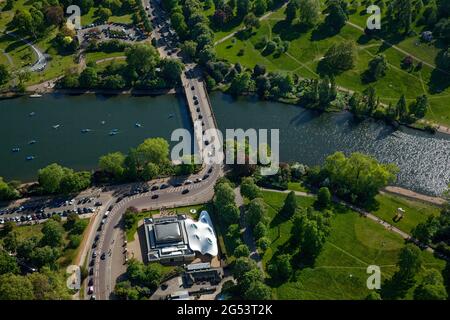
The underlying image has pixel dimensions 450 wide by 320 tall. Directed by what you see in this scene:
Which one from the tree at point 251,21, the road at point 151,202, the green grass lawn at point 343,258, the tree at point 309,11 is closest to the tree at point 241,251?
the green grass lawn at point 343,258

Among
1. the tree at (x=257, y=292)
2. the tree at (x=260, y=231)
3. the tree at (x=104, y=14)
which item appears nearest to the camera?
the tree at (x=257, y=292)

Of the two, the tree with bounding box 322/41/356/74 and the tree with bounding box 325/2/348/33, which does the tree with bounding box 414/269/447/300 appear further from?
the tree with bounding box 325/2/348/33

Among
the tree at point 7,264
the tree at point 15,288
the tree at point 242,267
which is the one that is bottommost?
the tree at point 242,267

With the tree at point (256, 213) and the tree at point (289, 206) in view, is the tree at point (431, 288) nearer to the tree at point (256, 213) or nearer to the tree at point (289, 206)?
the tree at point (289, 206)

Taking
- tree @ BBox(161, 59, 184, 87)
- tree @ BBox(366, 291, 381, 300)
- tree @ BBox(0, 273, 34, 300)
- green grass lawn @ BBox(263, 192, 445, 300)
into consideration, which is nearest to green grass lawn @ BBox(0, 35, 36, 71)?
tree @ BBox(161, 59, 184, 87)

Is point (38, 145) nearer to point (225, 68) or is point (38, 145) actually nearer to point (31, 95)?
point (31, 95)
